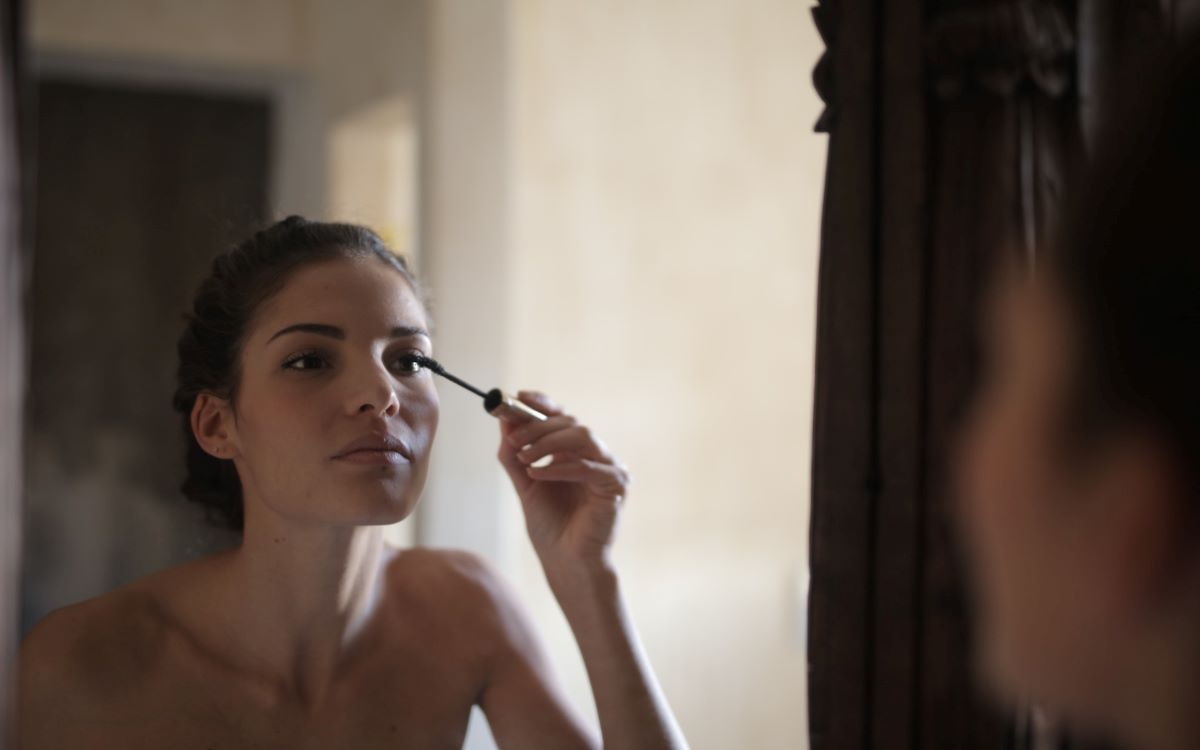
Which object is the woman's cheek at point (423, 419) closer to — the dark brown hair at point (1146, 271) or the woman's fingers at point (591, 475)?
the woman's fingers at point (591, 475)

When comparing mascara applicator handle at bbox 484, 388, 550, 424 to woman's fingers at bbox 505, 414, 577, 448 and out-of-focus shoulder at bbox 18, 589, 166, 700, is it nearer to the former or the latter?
woman's fingers at bbox 505, 414, 577, 448

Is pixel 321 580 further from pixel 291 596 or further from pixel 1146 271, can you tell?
pixel 1146 271

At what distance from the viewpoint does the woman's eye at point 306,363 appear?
0.81 m

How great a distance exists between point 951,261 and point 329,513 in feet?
1.50

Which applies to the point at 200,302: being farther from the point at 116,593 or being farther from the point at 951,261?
the point at 951,261

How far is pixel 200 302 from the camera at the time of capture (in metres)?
0.92

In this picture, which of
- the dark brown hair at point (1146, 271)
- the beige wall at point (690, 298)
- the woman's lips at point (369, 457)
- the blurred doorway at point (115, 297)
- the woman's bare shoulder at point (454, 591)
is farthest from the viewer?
the blurred doorway at point (115, 297)

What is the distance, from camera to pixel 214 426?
2.90 feet

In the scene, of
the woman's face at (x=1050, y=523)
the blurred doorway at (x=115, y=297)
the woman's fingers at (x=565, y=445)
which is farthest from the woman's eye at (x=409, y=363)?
the blurred doorway at (x=115, y=297)

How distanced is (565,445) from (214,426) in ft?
0.89

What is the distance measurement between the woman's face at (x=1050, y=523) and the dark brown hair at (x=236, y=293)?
658 mm

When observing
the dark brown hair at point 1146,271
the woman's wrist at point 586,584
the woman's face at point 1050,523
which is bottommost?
the woman's wrist at point 586,584

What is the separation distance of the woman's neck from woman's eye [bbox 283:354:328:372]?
122mm

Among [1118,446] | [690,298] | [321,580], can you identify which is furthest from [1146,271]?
[690,298]
